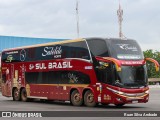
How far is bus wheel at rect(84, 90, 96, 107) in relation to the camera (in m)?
25.2

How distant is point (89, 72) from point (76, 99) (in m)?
2.10

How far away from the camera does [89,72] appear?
82.3 ft

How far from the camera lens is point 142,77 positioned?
24.7 meters

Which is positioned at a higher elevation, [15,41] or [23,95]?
[15,41]

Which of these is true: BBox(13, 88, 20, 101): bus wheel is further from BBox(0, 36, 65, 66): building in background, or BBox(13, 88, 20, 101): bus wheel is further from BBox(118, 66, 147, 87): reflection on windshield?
BBox(0, 36, 65, 66): building in background

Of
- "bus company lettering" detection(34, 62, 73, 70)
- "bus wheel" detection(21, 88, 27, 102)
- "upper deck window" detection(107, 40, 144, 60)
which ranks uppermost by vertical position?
"upper deck window" detection(107, 40, 144, 60)

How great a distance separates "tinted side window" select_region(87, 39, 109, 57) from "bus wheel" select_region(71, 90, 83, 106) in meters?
2.75

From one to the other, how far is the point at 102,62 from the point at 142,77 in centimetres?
→ 216

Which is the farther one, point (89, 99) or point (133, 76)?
point (89, 99)

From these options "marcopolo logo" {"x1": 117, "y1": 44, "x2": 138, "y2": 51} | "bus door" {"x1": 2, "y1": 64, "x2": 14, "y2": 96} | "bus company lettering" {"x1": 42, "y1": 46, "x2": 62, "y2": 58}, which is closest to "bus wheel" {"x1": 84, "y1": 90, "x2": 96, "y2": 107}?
"marcopolo logo" {"x1": 117, "y1": 44, "x2": 138, "y2": 51}

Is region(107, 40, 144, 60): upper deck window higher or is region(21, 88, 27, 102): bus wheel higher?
region(107, 40, 144, 60): upper deck window

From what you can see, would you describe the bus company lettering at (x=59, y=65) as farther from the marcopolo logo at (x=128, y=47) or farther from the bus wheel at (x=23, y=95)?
the bus wheel at (x=23, y=95)

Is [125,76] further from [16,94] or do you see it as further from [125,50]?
[16,94]

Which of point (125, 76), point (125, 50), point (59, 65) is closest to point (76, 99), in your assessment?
point (59, 65)
